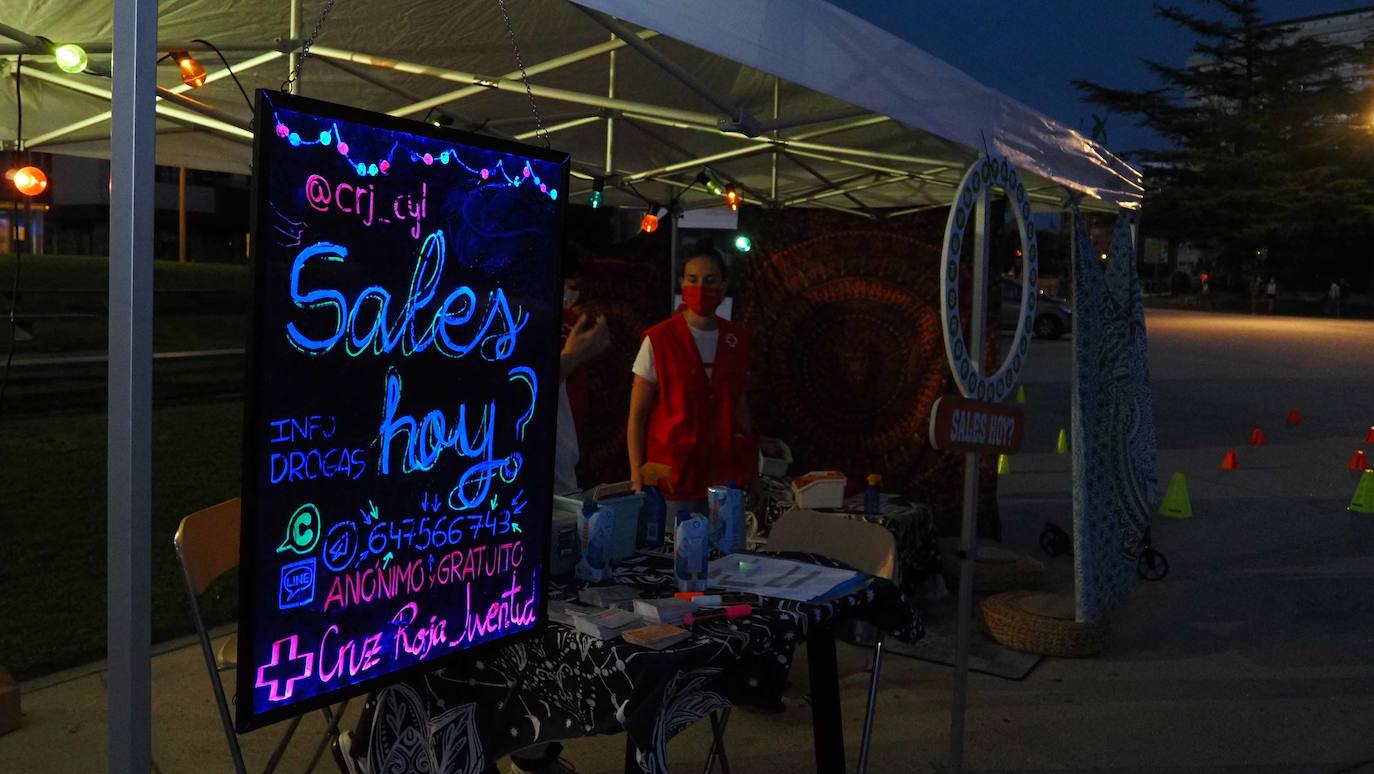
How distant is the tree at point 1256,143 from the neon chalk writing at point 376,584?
50312mm

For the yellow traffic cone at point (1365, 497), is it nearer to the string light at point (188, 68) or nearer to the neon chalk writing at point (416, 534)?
the neon chalk writing at point (416, 534)

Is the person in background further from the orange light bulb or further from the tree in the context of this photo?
the tree

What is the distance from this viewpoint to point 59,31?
13.4 ft

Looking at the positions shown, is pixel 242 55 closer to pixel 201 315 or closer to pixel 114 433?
pixel 114 433

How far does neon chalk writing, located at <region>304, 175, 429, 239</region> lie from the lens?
6.81ft

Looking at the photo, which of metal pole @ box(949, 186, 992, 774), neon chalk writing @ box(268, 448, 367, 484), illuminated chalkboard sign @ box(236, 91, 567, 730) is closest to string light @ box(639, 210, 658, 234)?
metal pole @ box(949, 186, 992, 774)

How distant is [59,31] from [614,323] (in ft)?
13.9

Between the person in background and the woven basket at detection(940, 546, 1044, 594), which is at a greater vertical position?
the person in background

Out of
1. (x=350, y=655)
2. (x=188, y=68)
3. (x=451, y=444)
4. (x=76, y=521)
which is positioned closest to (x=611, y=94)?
(x=188, y=68)

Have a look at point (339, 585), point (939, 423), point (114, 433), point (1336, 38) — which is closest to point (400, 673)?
point (339, 585)

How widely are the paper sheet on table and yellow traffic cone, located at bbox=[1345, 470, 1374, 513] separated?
7152 millimetres

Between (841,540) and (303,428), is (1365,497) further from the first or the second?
(303,428)

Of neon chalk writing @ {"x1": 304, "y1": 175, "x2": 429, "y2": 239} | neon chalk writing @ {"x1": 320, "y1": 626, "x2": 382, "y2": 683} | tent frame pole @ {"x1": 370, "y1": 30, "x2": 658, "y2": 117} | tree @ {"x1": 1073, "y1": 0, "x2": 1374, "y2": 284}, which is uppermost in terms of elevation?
tree @ {"x1": 1073, "y1": 0, "x2": 1374, "y2": 284}

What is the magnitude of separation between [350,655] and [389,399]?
52 centimetres
